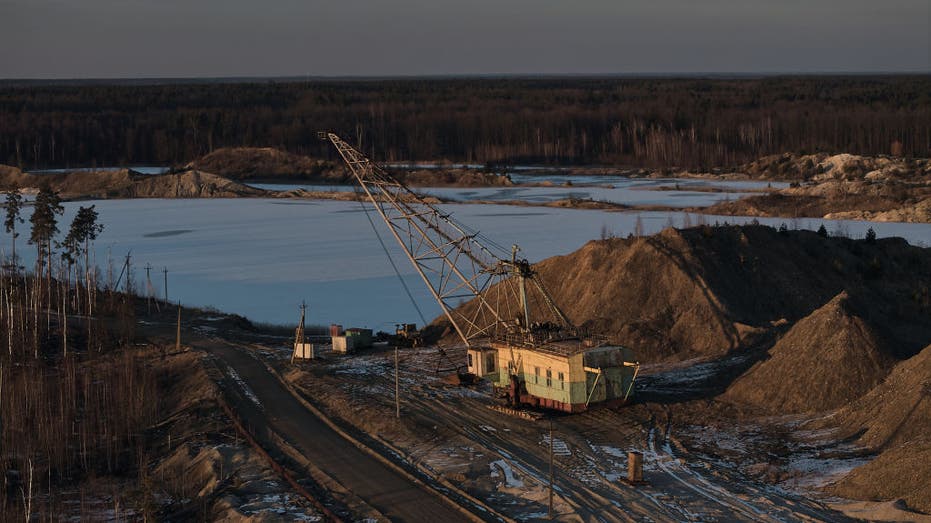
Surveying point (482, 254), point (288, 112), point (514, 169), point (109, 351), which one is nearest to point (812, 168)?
point (514, 169)

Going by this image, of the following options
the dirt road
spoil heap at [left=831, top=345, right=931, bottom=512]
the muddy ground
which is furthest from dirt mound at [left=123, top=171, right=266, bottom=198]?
spoil heap at [left=831, top=345, right=931, bottom=512]

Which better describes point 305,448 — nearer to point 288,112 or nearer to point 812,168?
point 812,168

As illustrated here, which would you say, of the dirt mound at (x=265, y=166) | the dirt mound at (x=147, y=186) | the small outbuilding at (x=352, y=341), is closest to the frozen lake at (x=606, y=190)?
the dirt mound at (x=265, y=166)

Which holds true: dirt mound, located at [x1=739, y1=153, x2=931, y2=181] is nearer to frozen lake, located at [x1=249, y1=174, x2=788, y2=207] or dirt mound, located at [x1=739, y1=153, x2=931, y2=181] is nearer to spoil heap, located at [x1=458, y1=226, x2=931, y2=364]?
frozen lake, located at [x1=249, y1=174, x2=788, y2=207]

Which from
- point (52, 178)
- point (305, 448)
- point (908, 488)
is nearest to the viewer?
point (908, 488)

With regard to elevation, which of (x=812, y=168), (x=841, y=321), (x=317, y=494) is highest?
(x=812, y=168)

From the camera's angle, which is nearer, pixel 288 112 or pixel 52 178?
pixel 52 178
